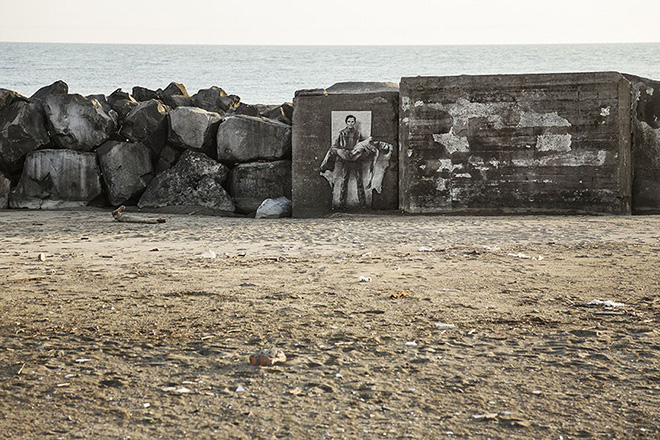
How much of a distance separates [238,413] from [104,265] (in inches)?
131

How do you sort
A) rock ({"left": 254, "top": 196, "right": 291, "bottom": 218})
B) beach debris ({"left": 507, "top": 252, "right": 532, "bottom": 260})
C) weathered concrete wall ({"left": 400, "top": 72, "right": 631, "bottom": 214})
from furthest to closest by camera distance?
1. rock ({"left": 254, "top": 196, "right": 291, "bottom": 218})
2. weathered concrete wall ({"left": 400, "top": 72, "right": 631, "bottom": 214})
3. beach debris ({"left": 507, "top": 252, "right": 532, "bottom": 260})

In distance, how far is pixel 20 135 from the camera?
1082 cm

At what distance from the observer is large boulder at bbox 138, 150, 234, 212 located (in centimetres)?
1059

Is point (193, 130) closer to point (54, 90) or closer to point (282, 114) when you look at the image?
point (282, 114)

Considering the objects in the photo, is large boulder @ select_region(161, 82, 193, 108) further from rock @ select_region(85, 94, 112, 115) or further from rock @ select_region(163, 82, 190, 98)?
rock @ select_region(85, 94, 112, 115)

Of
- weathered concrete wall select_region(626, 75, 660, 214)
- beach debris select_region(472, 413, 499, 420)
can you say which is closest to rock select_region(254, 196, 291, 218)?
weathered concrete wall select_region(626, 75, 660, 214)

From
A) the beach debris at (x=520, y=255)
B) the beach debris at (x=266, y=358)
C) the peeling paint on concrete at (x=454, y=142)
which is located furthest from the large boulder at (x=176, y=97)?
the beach debris at (x=266, y=358)

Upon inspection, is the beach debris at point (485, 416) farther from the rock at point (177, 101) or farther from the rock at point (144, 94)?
the rock at point (144, 94)

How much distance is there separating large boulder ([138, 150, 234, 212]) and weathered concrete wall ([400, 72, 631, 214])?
241 centimetres

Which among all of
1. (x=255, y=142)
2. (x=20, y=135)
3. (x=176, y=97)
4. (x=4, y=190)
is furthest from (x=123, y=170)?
(x=176, y=97)

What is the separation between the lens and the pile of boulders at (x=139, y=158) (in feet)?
35.2

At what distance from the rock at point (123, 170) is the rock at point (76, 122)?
218 millimetres

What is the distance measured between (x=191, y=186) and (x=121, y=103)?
2.11 meters

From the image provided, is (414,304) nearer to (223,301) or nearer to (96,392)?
(223,301)
